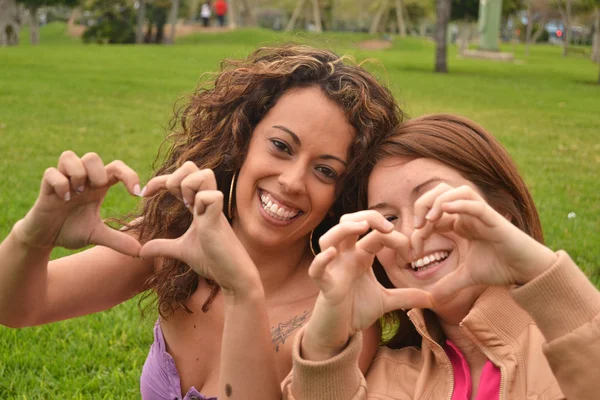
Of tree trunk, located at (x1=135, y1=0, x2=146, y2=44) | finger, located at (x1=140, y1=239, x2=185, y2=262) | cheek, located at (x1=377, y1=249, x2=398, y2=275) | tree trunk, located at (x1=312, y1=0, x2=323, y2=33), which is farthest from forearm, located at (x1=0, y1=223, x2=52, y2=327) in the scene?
tree trunk, located at (x1=312, y1=0, x2=323, y2=33)

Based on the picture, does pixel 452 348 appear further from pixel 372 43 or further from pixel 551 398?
pixel 372 43

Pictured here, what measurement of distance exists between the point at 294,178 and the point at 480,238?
805mm

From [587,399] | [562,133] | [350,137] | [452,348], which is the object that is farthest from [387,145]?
[562,133]

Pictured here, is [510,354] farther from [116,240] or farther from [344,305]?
[116,240]

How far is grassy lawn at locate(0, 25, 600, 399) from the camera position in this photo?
12.5 ft

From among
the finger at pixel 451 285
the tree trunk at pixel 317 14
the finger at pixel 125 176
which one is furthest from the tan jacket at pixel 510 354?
the tree trunk at pixel 317 14

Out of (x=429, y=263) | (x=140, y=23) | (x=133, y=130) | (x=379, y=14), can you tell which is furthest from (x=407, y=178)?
(x=379, y=14)

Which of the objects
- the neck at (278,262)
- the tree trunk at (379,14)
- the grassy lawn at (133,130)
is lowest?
the tree trunk at (379,14)

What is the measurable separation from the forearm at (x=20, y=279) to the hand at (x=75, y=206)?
60mm

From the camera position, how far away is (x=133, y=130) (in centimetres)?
1104

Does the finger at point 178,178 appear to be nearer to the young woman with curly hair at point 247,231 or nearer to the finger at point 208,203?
the finger at point 208,203

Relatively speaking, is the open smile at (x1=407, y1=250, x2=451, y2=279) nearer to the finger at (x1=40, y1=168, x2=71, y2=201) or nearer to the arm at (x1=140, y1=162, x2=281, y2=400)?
the arm at (x1=140, y1=162, x2=281, y2=400)

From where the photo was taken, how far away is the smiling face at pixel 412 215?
7.53ft

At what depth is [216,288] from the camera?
9.32 ft
